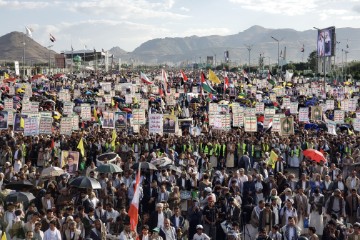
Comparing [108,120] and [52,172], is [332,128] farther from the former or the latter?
[52,172]

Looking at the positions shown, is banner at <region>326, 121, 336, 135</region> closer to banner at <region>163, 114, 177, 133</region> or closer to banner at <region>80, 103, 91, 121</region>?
banner at <region>163, 114, 177, 133</region>

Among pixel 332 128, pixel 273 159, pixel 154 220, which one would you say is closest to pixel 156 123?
pixel 273 159

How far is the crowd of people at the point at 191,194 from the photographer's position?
11.0 m

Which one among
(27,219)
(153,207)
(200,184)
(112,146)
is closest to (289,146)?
(112,146)

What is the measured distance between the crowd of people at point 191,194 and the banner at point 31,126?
0.46 metres

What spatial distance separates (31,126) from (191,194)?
7.95 m

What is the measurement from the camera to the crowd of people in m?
11.0

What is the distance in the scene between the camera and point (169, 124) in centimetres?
2094

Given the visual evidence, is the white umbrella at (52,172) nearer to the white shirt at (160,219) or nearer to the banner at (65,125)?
the white shirt at (160,219)

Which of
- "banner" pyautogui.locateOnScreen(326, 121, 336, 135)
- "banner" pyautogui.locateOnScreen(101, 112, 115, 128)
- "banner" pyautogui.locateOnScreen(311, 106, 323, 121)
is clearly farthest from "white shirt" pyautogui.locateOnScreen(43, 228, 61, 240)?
"banner" pyautogui.locateOnScreen(311, 106, 323, 121)

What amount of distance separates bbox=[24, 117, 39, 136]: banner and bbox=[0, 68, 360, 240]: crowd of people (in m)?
0.46

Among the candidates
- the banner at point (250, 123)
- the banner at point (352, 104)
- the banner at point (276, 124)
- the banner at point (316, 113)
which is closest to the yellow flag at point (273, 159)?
the banner at point (276, 124)

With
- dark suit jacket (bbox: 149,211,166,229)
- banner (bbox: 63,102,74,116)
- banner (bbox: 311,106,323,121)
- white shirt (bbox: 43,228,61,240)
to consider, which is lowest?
dark suit jacket (bbox: 149,211,166,229)

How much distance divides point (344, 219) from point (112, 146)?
9433mm
